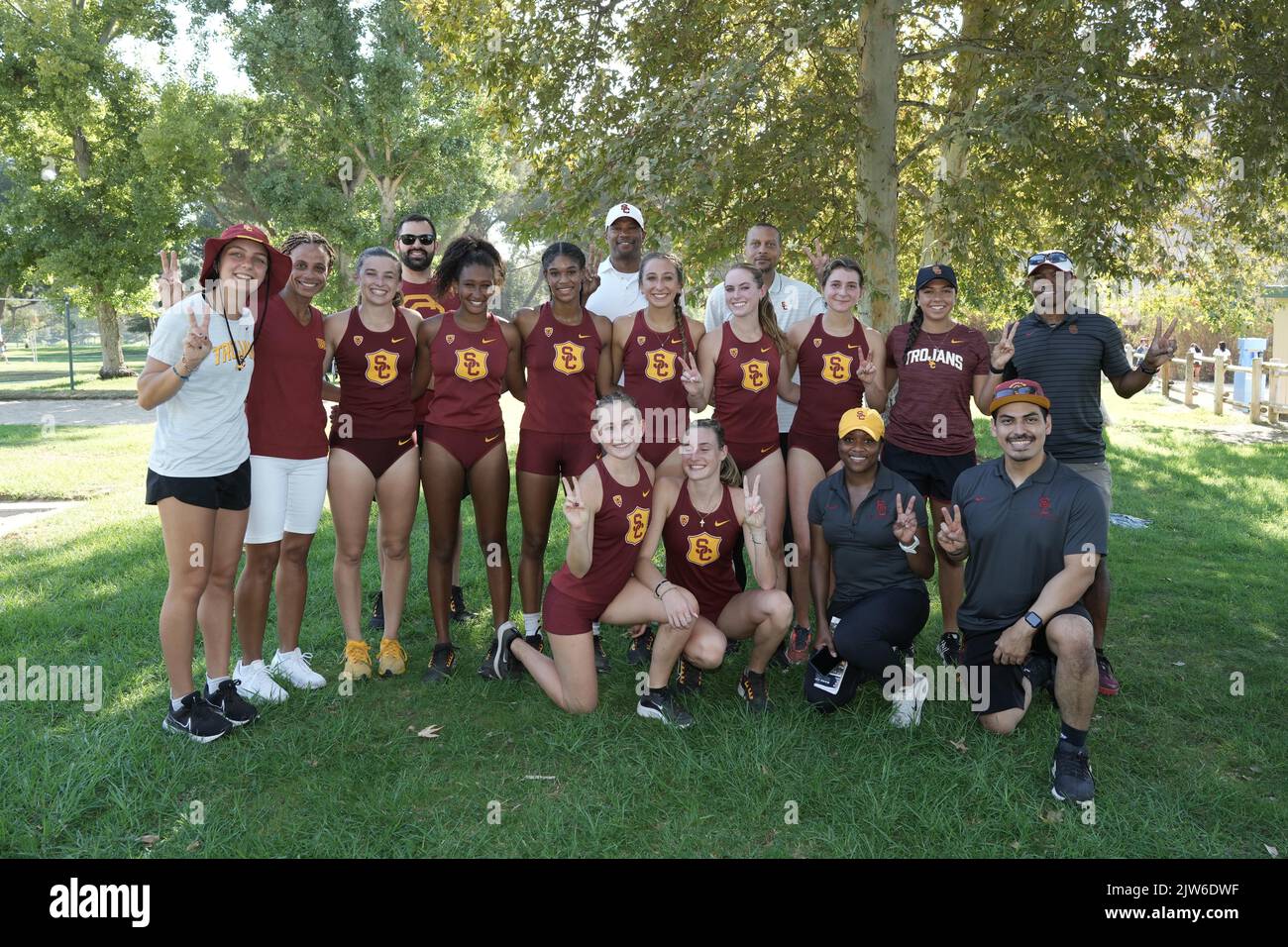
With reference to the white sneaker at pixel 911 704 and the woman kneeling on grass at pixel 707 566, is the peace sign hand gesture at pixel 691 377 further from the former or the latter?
the white sneaker at pixel 911 704

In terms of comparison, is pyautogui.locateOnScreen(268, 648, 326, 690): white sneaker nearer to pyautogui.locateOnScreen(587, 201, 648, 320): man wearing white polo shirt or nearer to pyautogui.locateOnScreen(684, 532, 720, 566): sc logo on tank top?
pyautogui.locateOnScreen(684, 532, 720, 566): sc logo on tank top

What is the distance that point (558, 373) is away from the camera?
194 inches

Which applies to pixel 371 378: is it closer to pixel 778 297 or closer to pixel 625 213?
pixel 625 213

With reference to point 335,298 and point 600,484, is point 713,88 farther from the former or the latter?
point 335,298

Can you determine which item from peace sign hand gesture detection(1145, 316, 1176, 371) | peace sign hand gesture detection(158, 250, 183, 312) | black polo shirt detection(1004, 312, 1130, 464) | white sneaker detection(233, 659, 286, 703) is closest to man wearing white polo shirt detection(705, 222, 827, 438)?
black polo shirt detection(1004, 312, 1130, 464)

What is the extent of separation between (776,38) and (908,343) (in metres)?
5.25

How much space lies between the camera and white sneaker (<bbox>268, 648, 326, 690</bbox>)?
480 cm

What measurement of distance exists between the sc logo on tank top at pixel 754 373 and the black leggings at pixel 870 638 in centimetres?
128

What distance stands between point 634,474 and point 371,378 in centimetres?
151

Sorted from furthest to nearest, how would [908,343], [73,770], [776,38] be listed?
[776,38], [908,343], [73,770]

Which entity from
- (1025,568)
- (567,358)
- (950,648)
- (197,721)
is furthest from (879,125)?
(197,721)

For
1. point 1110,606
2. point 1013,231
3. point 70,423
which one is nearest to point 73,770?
point 1110,606

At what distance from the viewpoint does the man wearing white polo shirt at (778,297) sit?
5477 millimetres
